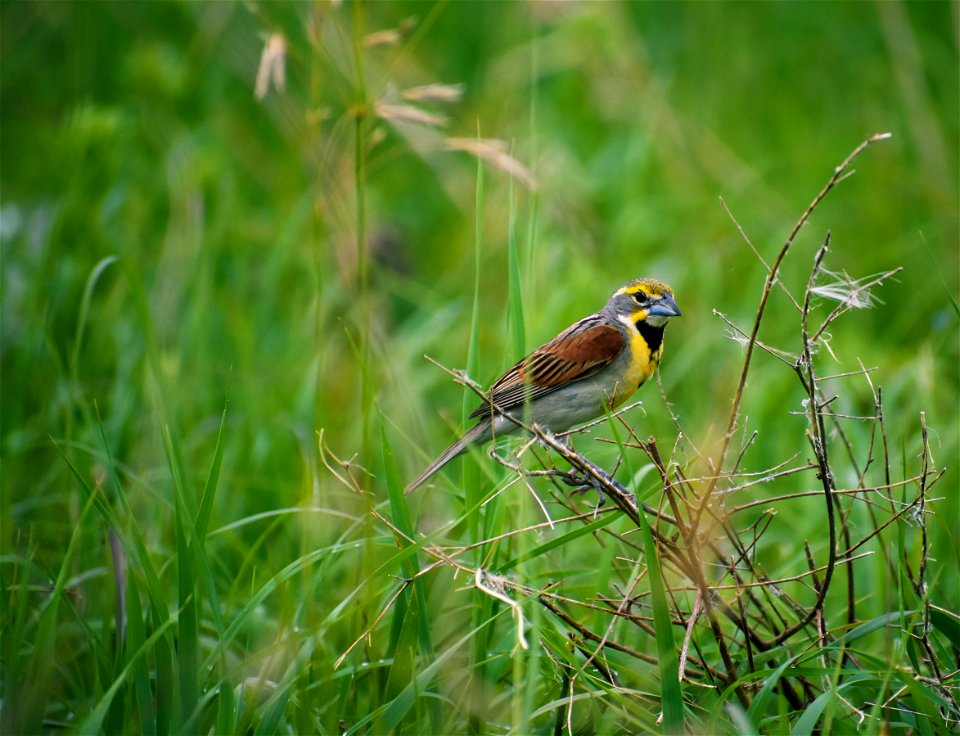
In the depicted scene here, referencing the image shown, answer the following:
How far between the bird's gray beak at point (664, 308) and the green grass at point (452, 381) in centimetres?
47

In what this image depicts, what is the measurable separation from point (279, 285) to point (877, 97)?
5.21 m

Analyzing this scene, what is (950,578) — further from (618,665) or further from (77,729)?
(77,729)

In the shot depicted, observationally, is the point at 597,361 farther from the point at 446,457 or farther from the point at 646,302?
the point at 446,457

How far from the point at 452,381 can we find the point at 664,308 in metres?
0.85

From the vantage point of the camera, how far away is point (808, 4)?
28.7ft

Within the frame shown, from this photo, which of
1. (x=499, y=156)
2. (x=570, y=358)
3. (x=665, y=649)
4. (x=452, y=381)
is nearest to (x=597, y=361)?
(x=570, y=358)

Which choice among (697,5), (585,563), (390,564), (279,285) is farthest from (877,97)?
(390,564)

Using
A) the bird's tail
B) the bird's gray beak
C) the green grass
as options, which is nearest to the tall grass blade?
the green grass

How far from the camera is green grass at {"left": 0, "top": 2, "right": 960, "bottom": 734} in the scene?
275cm

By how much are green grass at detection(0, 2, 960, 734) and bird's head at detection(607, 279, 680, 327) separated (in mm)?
451

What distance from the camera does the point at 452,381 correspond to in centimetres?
344

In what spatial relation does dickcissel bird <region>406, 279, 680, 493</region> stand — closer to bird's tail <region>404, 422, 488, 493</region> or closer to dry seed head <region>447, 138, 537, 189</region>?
bird's tail <region>404, 422, 488, 493</region>

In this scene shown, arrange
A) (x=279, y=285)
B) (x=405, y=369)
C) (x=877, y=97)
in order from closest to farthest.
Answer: (x=405, y=369), (x=279, y=285), (x=877, y=97)

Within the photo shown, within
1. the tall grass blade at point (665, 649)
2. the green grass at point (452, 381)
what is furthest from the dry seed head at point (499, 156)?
the tall grass blade at point (665, 649)
